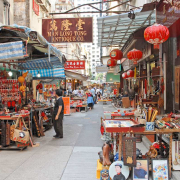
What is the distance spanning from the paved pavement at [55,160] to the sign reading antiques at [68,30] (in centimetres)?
547

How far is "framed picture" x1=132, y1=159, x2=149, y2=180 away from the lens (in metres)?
3.88

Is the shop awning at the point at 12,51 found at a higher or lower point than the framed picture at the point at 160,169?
higher

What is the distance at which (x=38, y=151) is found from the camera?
667cm

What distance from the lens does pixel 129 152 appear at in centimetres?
377

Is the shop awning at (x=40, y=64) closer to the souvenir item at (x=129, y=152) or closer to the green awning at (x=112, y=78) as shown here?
the souvenir item at (x=129, y=152)

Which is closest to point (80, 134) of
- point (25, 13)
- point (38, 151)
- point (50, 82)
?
point (38, 151)

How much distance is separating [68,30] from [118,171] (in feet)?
30.1

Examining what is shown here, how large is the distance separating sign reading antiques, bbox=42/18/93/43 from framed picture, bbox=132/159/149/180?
8405mm

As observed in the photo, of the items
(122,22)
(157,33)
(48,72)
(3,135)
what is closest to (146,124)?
(157,33)

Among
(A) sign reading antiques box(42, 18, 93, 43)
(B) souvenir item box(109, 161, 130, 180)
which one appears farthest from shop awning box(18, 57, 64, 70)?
(B) souvenir item box(109, 161, 130, 180)

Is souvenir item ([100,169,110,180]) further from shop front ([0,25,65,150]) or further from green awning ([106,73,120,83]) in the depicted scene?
green awning ([106,73,120,83])

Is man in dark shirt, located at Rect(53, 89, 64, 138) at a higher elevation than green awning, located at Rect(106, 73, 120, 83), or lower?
lower

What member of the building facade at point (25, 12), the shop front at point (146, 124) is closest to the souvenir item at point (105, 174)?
the shop front at point (146, 124)

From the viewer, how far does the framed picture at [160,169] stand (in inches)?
154
